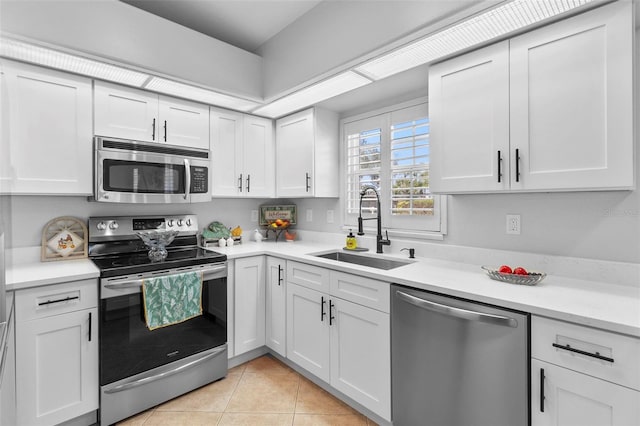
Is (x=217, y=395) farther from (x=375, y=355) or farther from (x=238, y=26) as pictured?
(x=238, y=26)

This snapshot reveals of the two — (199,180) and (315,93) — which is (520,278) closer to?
(315,93)

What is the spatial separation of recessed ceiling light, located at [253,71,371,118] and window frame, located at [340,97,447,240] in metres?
0.41

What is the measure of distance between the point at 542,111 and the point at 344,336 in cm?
165

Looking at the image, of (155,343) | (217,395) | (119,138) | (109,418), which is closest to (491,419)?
(217,395)

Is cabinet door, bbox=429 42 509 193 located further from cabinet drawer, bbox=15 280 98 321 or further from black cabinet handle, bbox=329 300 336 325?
cabinet drawer, bbox=15 280 98 321

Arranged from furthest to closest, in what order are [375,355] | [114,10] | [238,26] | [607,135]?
[238,26]
[114,10]
[375,355]
[607,135]

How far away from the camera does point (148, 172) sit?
2.26m

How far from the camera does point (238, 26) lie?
2475mm

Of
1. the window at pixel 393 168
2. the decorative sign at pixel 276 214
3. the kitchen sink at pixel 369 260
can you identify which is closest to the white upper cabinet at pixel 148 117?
the decorative sign at pixel 276 214

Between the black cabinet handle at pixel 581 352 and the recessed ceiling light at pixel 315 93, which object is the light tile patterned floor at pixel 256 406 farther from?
the recessed ceiling light at pixel 315 93

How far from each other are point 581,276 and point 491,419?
2.89 ft

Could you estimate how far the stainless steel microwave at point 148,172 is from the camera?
81.5 inches

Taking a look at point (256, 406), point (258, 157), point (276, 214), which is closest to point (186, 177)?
point (258, 157)

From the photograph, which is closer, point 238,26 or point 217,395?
point 217,395
